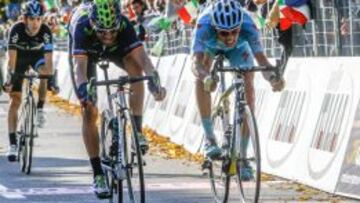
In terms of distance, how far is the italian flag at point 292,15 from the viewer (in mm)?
16203

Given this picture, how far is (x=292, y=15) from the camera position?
16.3m

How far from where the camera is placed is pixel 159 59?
22438mm

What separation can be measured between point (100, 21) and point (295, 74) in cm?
358

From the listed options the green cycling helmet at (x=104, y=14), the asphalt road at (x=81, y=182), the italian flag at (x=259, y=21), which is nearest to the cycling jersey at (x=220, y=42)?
the green cycling helmet at (x=104, y=14)

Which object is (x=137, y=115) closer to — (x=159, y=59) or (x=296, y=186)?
(x=296, y=186)

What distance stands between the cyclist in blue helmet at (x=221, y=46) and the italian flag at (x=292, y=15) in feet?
14.1

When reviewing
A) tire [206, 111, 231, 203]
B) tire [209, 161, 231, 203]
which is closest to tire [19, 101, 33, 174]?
tire [206, 111, 231, 203]

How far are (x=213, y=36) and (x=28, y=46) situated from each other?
549 cm

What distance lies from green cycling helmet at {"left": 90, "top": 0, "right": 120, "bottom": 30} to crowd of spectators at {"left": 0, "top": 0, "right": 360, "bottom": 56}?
11.8ft

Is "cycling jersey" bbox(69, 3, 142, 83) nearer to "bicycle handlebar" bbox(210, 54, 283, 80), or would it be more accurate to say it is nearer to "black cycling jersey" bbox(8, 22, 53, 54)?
"bicycle handlebar" bbox(210, 54, 283, 80)

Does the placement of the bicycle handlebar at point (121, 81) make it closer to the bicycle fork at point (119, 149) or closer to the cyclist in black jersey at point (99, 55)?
the cyclist in black jersey at point (99, 55)

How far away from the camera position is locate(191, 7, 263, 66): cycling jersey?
11.5 meters

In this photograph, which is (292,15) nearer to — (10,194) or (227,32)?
(10,194)

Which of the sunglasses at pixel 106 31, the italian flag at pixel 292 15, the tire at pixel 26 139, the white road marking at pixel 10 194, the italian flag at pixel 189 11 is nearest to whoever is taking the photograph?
the sunglasses at pixel 106 31
